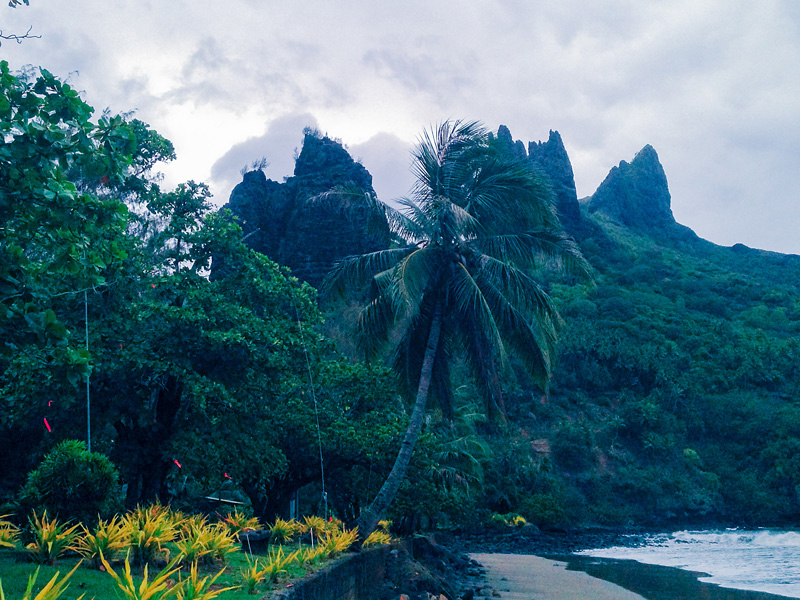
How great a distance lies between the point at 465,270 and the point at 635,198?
9424 centimetres

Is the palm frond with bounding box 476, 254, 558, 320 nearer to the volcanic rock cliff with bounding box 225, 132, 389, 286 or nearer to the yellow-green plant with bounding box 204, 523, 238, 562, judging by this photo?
the yellow-green plant with bounding box 204, 523, 238, 562

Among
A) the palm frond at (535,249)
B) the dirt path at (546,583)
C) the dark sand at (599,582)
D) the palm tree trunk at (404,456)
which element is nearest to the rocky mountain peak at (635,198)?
the dark sand at (599,582)

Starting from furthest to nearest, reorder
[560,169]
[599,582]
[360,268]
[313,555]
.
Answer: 1. [560,169]
2. [599,582]
3. [360,268]
4. [313,555]

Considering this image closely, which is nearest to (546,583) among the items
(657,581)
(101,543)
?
(657,581)

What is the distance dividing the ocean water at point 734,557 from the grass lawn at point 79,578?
12.2 m

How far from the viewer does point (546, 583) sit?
16.2 meters

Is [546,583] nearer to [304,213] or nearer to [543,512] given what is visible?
[543,512]

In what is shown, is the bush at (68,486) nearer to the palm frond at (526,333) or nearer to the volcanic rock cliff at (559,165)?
the palm frond at (526,333)

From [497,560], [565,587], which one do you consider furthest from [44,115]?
[497,560]

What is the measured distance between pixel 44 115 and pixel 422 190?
895 cm

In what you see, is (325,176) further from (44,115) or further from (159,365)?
(44,115)

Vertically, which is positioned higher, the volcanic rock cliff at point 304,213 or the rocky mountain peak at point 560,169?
the rocky mountain peak at point 560,169

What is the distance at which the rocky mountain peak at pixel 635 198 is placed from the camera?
98.2m

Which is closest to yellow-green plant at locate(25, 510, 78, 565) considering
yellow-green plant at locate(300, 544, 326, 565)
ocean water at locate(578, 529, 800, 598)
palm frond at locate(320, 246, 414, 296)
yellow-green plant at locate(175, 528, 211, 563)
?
yellow-green plant at locate(175, 528, 211, 563)
